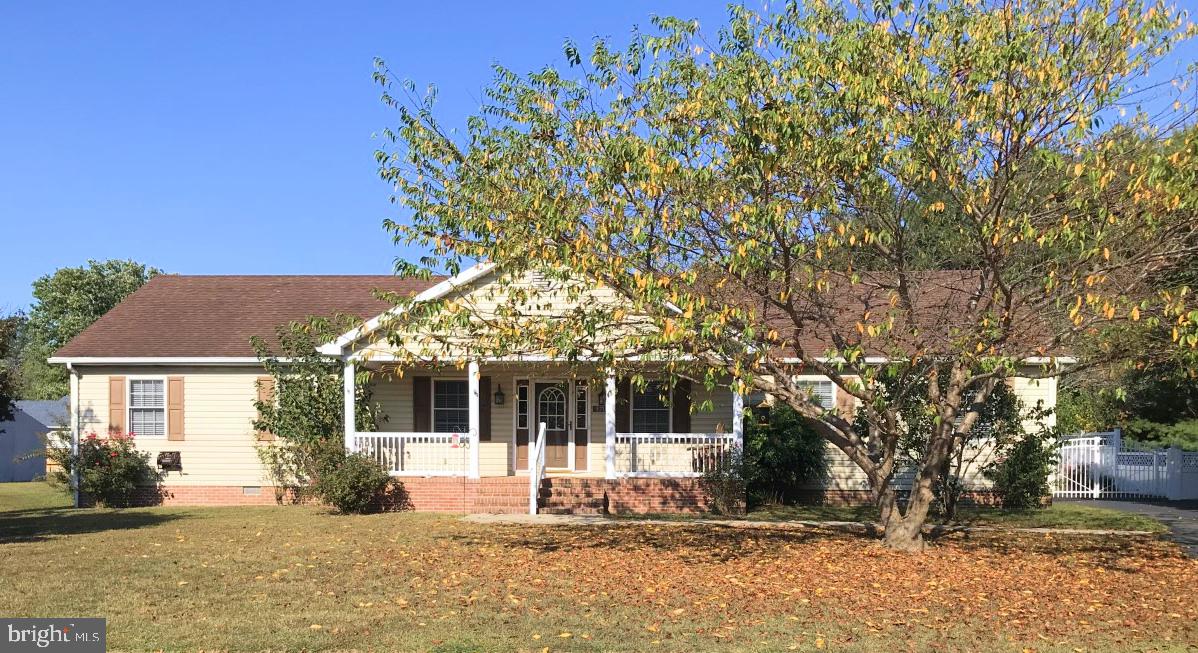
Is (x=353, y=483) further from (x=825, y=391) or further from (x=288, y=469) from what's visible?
(x=825, y=391)

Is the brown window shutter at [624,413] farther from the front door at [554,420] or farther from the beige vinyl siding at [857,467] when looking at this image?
the beige vinyl siding at [857,467]

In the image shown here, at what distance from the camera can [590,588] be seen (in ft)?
37.1

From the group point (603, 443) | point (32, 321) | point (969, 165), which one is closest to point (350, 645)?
point (969, 165)

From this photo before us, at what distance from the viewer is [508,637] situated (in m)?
8.85

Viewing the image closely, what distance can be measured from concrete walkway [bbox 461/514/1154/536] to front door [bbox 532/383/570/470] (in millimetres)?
2948

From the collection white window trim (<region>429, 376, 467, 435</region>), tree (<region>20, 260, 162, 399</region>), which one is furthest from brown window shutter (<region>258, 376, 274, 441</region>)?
tree (<region>20, 260, 162, 399</region>)

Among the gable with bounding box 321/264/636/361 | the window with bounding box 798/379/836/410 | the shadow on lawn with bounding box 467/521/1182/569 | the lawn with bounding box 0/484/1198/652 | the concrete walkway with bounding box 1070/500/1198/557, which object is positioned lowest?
the concrete walkway with bounding box 1070/500/1198/557

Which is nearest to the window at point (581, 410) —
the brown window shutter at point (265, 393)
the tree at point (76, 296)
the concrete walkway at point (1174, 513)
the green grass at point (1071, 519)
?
the brown window shutter at point (265, 393)

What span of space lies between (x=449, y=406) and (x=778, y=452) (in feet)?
22.5

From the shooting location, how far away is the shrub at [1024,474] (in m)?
19.6

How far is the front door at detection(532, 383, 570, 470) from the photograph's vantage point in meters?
21.5

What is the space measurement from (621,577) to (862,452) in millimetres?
3927

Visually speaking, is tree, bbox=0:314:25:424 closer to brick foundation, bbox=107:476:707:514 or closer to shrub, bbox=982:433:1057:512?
brick foundation, bbox=107:476:707:514

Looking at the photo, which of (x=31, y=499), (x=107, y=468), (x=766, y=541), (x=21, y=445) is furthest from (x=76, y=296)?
(x=766, y=541)
